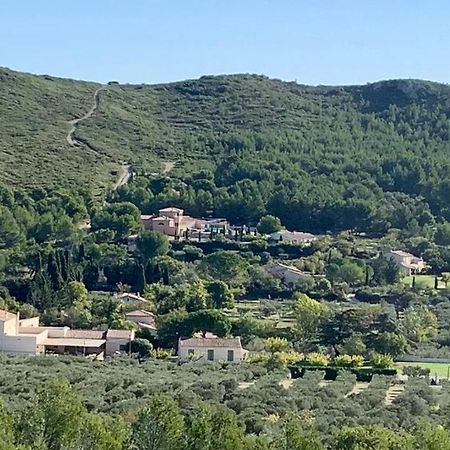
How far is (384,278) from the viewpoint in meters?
50.2

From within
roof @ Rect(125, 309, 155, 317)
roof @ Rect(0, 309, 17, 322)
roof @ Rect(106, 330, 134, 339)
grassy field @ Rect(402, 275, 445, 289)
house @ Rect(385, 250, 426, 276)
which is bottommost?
roof @ Rect(106, 330, 134, 339)

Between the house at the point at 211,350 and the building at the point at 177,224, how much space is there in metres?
23.7

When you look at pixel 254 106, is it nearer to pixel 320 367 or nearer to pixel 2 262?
pixel 2 262

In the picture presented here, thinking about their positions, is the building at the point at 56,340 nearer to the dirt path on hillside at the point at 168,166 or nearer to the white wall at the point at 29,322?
the white wall at the point at 29,322

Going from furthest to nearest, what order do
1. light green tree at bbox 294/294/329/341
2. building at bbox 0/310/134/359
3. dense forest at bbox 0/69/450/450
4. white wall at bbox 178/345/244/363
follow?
light green tree at bbox 294/294/329/341 < building at bbox 0/310/134/359 < white wall at bbox 178/345/244/363 < dense forest at bbox 0/69/450/450

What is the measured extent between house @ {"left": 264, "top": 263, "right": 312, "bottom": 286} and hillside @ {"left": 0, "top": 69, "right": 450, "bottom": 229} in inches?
526

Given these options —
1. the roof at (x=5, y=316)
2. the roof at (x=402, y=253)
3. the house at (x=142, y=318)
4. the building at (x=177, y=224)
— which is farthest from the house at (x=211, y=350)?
the building at (x=177, y=224)

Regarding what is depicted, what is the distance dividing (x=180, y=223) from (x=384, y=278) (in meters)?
14.2

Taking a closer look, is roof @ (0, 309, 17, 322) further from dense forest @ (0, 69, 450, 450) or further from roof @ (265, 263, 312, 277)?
roof @ (265, 263, 312, 277)

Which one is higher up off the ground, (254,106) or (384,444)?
(254,106)

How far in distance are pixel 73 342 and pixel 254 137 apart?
46698 millimetres

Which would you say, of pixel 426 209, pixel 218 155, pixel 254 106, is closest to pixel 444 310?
pixel 426 209

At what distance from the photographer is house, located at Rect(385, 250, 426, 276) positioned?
53.2m

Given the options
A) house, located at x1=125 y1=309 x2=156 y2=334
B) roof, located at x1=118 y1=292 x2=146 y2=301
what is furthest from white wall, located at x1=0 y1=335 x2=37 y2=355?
roof, located at x1=118 y1=292 x2=146 y2=301
